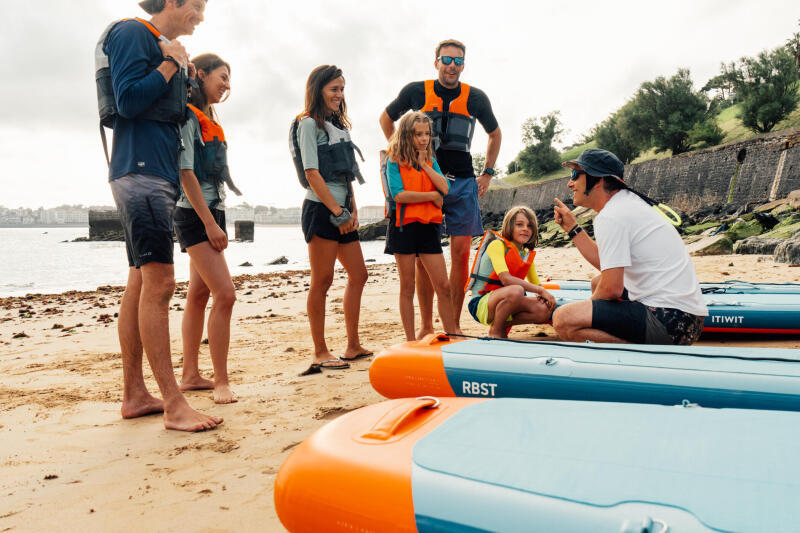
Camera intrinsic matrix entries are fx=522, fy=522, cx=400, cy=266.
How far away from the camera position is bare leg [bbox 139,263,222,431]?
2.69 metres

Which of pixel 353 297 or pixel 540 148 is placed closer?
pixel 353 297

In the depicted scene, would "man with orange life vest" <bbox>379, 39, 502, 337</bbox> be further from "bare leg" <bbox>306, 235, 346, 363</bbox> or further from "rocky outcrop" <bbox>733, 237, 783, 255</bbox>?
"rocky outcrop" <bbox>733, 237, 783, 255</bbox>

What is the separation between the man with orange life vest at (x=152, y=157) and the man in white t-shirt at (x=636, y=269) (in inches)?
92.2

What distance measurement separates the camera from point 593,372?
2381mm

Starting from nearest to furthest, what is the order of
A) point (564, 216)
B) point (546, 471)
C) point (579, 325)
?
point (546, 471) < point (579, 325) < point (564, 216)

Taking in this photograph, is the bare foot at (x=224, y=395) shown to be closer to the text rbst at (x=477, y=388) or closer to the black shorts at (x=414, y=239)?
the text rbst at (x=477, y=388)

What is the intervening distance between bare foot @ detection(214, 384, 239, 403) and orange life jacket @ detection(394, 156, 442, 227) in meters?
1.77

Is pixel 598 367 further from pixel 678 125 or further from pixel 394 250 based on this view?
pixel 678 125

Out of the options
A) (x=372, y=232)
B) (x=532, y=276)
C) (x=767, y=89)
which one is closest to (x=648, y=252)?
(x=532, y=276)

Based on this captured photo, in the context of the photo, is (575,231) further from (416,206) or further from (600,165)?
(416,206)

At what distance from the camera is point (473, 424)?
1529 mm

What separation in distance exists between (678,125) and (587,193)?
129ft

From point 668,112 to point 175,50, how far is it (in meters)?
41.9

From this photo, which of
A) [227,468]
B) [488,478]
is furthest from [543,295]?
[488,478]
